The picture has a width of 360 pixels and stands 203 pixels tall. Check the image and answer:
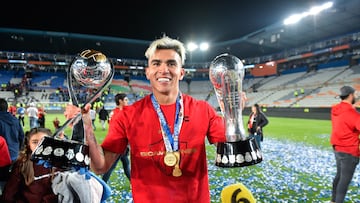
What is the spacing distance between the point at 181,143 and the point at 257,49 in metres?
46.7

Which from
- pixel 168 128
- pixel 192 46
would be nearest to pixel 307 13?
pixel 192 46

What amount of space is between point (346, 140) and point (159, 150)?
137 inches

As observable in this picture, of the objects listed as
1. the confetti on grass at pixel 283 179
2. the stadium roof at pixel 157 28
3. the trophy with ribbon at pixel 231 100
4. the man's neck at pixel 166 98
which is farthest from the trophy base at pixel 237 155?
the stadium roof at pixel 157 28

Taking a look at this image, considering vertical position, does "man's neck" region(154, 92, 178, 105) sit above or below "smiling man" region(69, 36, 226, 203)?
above

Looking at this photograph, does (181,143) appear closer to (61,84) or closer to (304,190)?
(304,190)

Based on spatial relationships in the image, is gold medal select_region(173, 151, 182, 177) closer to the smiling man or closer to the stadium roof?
the smiling man

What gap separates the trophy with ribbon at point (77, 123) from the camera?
1.50 meters

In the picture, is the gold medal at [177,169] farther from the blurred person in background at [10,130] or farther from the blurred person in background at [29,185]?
the blurred person in background at [10,130]

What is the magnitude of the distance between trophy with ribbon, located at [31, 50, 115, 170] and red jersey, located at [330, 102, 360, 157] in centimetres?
380

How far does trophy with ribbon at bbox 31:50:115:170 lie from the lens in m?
1.50

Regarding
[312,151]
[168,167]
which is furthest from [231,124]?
[312,151]

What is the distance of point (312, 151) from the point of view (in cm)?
995

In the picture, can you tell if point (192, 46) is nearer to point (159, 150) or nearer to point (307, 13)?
point (307, 13)

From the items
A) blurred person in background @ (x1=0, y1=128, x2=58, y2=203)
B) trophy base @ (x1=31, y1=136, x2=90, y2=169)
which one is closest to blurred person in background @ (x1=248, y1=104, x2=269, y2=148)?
blurred person in background @ (x1=0, y1=128, x2=58, y2=203)
